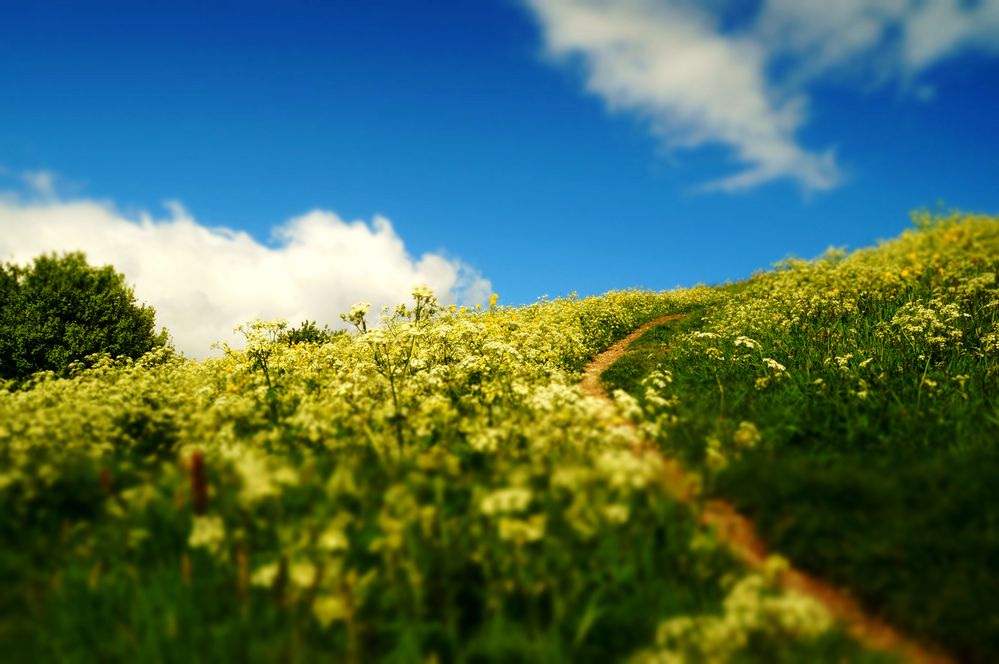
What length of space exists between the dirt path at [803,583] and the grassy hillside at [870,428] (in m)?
0.12

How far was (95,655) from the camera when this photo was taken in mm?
3992

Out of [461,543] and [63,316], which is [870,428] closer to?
[461,543]

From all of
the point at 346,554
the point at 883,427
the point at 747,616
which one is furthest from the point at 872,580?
the point at 883,427

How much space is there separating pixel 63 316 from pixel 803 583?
31129 millimetres

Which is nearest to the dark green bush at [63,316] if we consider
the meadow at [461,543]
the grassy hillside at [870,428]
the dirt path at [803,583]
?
the meadow at [461,543]

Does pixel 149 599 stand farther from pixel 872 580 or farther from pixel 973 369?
pixel 973 369

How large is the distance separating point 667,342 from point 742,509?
53.5 feet

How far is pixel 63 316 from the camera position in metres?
26.8

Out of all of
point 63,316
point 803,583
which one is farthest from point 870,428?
point 63,316

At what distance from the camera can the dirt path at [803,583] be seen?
4750 millimetres

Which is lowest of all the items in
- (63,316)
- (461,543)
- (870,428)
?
(461,543)

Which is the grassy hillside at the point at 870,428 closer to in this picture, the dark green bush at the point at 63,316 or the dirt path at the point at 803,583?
the dirt path at the point at 803,583

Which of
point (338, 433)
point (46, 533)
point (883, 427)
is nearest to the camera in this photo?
point (46, 533)

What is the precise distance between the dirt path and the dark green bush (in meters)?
26.6
